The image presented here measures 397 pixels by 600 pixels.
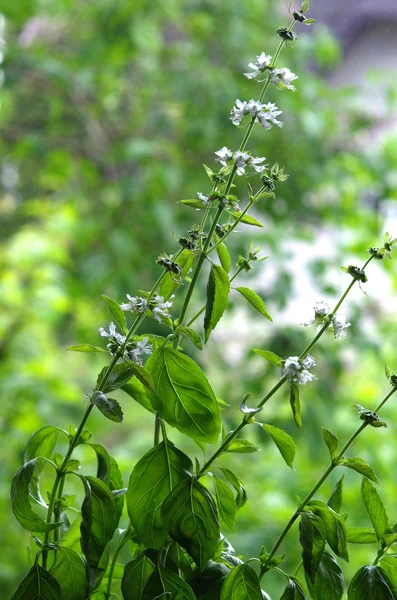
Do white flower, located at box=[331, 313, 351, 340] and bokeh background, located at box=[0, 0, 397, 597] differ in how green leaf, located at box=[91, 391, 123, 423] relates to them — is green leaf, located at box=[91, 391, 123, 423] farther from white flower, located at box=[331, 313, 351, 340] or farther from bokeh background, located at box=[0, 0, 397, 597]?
bokeh background, located at box=[0, 0, 397, 597]

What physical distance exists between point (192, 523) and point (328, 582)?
81 mm

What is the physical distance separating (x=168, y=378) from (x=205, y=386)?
2cm

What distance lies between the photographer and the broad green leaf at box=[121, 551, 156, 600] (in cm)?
34

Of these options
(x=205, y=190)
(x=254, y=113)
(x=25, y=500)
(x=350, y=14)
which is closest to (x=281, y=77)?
(x=254, y=113)

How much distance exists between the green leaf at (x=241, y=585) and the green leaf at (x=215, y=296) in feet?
0.35

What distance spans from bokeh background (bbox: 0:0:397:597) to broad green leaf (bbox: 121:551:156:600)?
0.76 m

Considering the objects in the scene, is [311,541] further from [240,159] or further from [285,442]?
[240,159]

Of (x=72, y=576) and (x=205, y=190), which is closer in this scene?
(x=72, y=576)

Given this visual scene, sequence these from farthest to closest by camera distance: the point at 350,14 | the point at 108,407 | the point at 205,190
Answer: the point at 350,14
the point at 205,190
the point at 108,407

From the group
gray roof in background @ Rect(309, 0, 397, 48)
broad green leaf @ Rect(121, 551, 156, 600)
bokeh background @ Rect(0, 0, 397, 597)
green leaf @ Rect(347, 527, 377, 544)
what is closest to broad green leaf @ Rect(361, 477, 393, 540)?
green leaf @ Rect(347, 527, 377, 544)

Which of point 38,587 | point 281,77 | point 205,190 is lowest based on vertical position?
point 38,587

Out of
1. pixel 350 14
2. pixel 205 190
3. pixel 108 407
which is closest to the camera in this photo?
pixel 108 407

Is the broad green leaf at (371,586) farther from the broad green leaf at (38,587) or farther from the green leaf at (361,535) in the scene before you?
the broad green leaf at (38,587)

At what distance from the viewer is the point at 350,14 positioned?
57.2 inches
